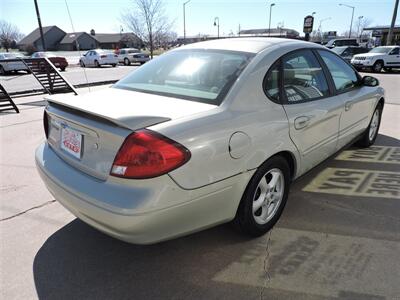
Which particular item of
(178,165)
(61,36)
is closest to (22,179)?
(178,165)

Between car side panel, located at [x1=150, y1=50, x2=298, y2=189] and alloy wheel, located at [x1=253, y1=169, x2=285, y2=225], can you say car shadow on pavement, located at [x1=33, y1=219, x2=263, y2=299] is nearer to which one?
alloy wheel, located at [x1=253, y1=169, x2=285, y2=225]

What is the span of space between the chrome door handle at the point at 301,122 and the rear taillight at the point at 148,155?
1.31 meters

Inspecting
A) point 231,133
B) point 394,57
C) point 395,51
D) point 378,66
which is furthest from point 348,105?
point 395,51

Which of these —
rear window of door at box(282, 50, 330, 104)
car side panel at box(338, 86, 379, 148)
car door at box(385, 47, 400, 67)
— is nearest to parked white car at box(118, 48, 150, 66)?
car door at box(385, 47, 400, 67)

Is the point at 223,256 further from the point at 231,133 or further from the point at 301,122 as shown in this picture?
the point at 301,122

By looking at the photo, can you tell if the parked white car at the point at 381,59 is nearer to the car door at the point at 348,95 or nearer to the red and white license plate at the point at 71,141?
the car door at the point at 348,95

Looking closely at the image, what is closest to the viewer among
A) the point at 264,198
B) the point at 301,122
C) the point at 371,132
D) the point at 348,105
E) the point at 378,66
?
the point at 264,198

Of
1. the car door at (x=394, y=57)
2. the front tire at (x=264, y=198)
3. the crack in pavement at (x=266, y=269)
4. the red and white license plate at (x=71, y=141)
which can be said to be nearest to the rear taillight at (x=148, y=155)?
the red and white license plate at (x=71, y=141)

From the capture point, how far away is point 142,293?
2.27 metres

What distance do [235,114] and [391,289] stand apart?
5.19 feet

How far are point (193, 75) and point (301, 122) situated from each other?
3.40ft

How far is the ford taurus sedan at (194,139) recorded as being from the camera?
204 cm

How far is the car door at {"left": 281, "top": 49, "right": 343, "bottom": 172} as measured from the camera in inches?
116

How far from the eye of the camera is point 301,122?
2988 mm
